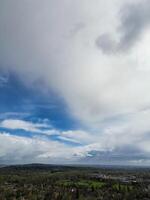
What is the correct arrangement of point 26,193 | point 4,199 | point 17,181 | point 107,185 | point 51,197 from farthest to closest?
point 17,181 < point 107,185 < point 26,193 < point 51,197 < point 4,199

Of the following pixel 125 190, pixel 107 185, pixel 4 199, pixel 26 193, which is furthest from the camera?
pixel 107 185

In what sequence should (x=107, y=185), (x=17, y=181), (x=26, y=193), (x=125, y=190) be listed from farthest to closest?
1. (x=17, y=181)
2. (x=107, y=185)
3. (x=125, y=190)
4. (x=26, y=193)

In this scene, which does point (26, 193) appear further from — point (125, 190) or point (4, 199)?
point (125, 190)

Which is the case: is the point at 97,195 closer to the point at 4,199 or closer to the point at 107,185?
the point at 107,185

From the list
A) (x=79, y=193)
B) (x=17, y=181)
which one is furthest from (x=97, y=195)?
(x=17, y=181)

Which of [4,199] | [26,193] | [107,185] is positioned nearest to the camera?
[4,199]

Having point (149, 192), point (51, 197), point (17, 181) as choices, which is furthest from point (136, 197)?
point (17, 181)

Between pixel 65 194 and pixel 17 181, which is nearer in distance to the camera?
pixel 65 194

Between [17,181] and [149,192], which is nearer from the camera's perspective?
[149,192]

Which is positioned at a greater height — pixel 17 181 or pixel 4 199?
pixel 17 181
